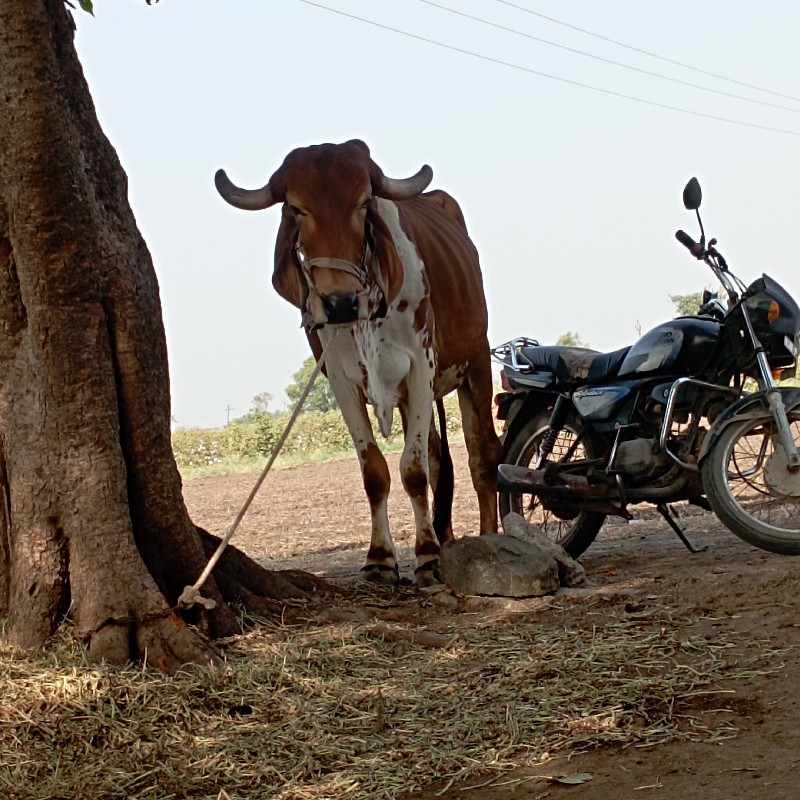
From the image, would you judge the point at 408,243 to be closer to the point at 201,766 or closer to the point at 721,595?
the point at 721,595

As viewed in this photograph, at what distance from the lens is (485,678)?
455 cm

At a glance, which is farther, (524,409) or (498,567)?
(524,409)

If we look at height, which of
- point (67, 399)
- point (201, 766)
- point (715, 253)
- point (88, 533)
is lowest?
point (201, 766)

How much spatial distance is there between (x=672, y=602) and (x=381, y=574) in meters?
1.60

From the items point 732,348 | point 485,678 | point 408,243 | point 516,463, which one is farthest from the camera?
point 516,463

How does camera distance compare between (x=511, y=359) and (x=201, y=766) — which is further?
(x=511, y=359)

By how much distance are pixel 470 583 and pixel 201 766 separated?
2.34 meters

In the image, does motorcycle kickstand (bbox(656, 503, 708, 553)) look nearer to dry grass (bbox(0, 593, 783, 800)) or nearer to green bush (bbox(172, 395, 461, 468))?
dry grass (bbox(0, 593, 783, 800))

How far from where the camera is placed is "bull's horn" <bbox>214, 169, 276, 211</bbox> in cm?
612

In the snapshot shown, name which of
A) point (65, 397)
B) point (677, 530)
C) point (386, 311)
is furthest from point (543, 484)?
point (65, 397)

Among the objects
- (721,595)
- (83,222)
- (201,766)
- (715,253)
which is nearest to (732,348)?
(715,253)

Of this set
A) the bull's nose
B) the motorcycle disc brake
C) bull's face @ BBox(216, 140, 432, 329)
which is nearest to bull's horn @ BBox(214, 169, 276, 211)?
bull's face @ BBox(216, 140, 432, 329)

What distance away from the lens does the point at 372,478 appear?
6770 mm

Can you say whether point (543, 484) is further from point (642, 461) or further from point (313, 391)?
point (313, 391)
